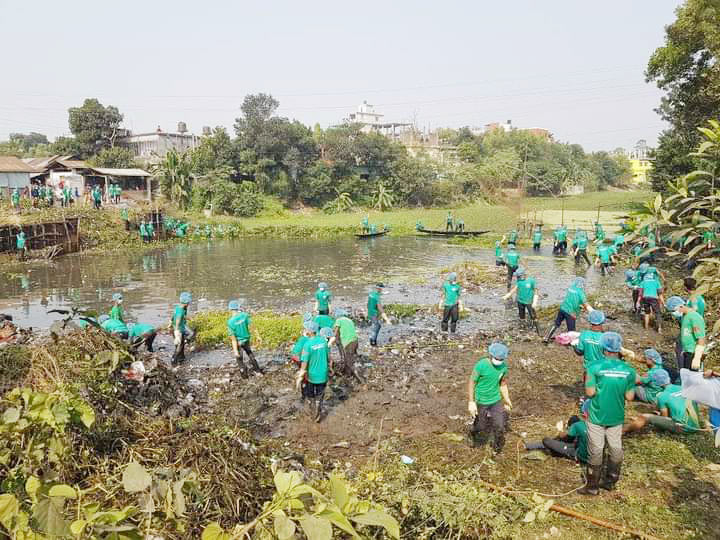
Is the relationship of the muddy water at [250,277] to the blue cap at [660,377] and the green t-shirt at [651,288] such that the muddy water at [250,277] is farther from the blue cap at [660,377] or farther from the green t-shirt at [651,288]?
the blue cap at [660,377]

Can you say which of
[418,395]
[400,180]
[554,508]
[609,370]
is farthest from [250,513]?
[400,180]

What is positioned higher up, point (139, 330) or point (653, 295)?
point (653, 295)

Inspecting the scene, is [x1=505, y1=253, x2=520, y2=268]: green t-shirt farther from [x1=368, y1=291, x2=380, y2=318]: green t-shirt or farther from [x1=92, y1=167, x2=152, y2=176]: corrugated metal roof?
[x1=92, y1=167, x2=152, y2=176]: corrugated metal roof

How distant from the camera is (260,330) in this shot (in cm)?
1395

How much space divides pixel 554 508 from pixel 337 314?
21.2 ft

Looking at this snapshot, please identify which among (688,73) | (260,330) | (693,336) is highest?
(688,73)

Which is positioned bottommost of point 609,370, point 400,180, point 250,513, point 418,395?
point 418,395

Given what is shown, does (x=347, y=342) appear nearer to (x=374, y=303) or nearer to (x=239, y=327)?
(x=239, y=327)

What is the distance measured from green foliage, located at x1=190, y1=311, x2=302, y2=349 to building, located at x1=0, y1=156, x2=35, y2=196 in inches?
1129

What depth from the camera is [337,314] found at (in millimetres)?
11484

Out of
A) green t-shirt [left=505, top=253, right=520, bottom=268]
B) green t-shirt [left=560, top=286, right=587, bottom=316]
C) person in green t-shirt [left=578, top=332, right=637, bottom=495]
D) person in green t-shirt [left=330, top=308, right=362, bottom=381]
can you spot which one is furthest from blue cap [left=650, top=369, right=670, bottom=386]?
green t-shirt [left=505, top=253, right=520, bottom=268]

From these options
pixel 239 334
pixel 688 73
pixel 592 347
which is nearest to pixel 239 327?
pixel 239 334

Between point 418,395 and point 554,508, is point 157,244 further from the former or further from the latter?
point 554,508

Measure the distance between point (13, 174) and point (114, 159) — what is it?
13.5 metres
